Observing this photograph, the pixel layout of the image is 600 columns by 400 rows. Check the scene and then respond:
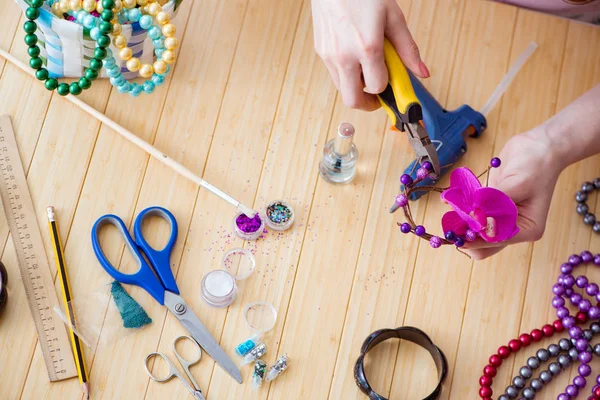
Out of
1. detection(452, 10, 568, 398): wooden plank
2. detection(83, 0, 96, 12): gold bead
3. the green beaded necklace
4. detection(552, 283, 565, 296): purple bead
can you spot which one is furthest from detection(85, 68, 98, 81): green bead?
detection(552, 283, 565, 296): purple bead

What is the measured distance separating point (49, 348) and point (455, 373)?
0.74 metres

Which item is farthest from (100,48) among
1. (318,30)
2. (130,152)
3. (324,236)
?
(324,236)

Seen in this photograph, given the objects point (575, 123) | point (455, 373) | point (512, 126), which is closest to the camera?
point (575, 123)

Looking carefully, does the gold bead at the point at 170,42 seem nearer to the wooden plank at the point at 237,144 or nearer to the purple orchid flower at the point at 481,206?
the wooden plank at the point at 237,144

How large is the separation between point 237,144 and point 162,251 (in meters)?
0.26

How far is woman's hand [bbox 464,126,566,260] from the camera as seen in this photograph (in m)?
1.09

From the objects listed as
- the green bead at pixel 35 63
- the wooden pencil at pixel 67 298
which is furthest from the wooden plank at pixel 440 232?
the green bead at pixel 35 63

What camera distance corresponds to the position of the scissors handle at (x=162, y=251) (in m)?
1.24

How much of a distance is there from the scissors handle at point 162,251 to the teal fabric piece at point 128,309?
6 centimetres

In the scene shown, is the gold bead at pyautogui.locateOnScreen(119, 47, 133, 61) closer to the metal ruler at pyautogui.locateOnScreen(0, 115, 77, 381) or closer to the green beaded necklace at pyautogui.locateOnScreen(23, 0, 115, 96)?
the green beaded necklace at pyautogui.locateOnScreen(23, 0, 115, 96)

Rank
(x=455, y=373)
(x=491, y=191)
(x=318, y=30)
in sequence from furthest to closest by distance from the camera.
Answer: (x=455, y=373) → (x=318, y=30) → (x=491, y=191)

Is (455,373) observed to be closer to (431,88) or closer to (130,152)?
(431,88)

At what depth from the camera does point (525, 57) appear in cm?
146

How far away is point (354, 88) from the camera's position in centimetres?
101
